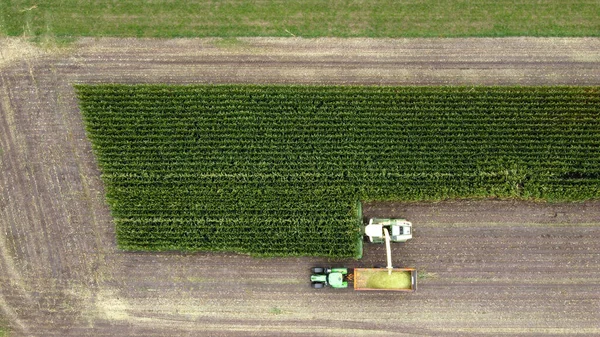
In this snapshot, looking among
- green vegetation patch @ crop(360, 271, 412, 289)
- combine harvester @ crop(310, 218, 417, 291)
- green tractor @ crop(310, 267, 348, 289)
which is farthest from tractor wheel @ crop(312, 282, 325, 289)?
green vegetation patch @ crop(360, 271, 412, 289)

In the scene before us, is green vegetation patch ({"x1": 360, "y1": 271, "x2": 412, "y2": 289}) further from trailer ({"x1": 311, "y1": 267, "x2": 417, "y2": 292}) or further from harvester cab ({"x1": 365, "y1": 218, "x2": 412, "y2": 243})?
harvester cab ({"x1": 365, "y1": 218, "x2": 412, "y2": 243})

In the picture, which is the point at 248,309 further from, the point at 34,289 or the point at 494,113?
the point at 494,113

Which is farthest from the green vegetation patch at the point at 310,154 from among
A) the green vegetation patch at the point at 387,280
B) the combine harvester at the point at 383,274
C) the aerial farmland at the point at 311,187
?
the green vegetation patch at the point at 387,280

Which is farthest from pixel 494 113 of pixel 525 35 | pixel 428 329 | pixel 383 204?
pixel 428 329

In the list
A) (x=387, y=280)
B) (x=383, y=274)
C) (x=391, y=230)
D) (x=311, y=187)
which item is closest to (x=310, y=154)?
(x=311, y=187)

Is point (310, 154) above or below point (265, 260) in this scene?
above

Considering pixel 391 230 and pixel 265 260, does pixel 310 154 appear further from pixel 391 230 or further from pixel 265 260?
pixel 265 260
